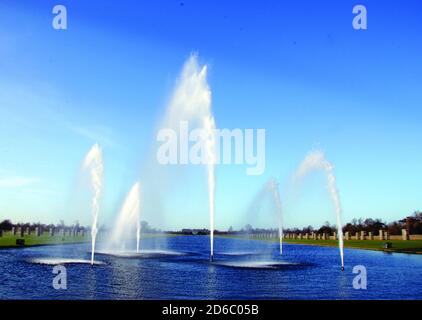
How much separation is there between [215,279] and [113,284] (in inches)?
256

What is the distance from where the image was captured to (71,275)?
3203 cm
